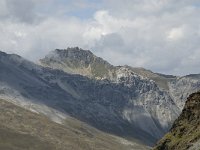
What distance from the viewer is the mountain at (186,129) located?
5759 cm

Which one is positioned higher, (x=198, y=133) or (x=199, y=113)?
(x=199, y=113)

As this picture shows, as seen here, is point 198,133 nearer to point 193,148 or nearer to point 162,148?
point 193,148

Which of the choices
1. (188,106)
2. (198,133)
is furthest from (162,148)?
(198,133)

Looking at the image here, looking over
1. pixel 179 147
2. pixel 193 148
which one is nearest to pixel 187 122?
pixel 179 147

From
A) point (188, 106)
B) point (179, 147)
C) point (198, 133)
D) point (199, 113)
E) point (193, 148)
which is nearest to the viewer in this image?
point (193, 148)

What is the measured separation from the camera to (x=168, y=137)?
2586 inches

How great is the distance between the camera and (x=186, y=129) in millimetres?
62406

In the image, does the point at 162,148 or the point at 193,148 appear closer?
the point at 193,148

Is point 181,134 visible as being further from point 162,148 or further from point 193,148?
point 193,148

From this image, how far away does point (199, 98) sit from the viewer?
65000 mm

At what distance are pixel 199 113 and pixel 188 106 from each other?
4.43 m

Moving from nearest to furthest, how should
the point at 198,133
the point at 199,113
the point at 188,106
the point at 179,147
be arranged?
the point at 198,133 < the point at 179,147 < the point at 199,113 < the point at 188,106

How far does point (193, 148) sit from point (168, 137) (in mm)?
14683

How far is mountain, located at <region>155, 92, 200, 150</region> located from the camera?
57588 millimetres
